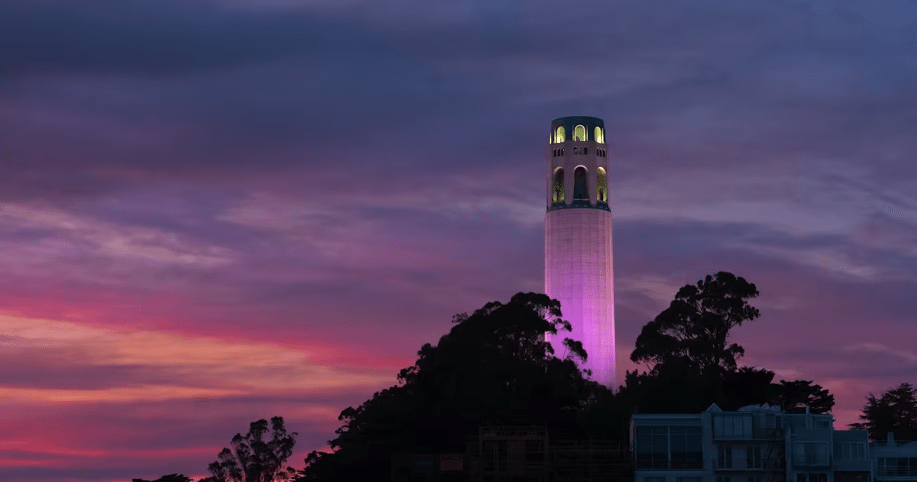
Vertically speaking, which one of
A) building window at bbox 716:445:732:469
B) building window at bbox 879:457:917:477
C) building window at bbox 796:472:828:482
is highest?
building window at bbox 716:445:732:469

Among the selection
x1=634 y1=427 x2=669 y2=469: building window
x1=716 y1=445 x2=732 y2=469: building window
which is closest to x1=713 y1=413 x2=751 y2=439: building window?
x1=716 y1=445 x2=732 y2=469: building window

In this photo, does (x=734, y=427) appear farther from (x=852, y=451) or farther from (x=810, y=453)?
(x=852, y=451)

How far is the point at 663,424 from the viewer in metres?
133

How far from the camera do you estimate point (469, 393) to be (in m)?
158

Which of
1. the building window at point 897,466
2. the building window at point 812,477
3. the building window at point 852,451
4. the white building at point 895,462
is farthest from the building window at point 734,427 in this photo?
the building window at point 897,466

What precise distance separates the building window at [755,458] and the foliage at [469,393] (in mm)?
24343

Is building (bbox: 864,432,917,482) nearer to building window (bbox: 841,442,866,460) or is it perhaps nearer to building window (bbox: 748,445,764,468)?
building window (bbox: 841,442,866,460)

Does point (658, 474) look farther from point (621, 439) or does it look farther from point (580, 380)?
point (580, 380)

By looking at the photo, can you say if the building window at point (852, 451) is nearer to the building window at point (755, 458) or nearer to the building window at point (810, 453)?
the building window at point (810, 453)

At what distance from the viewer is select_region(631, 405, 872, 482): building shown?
131750 mm

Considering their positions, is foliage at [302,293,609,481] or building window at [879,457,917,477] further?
foliage at [302,293,609,481]

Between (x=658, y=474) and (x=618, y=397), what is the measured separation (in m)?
28.8

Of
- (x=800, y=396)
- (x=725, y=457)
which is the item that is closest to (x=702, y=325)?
(x=800, y=396)

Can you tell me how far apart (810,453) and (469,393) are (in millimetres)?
39524
